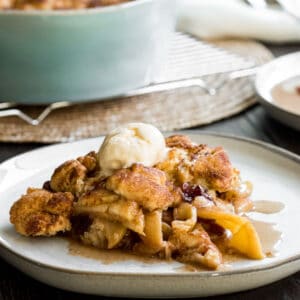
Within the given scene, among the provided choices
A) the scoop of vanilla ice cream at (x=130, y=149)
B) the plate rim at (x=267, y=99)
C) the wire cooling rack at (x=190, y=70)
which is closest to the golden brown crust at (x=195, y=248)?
the scoop of vanilla ice cream at (x=130, y=149)

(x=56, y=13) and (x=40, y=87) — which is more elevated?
(x=56, y=13)

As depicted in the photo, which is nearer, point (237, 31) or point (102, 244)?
point (102, 244)

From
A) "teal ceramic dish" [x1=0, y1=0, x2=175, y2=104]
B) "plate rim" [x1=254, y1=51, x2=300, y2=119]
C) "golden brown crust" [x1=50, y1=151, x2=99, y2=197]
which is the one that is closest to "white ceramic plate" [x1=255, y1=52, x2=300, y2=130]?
"plate rim" [x1=254, y1=51, x2=300, y2=119]

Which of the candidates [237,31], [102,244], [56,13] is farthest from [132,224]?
[237,31]

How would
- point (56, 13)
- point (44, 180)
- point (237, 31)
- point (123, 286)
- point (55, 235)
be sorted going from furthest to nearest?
point (237, 31) < point (56, 13) < point (44, 180) < point (55, 235) < point (123, 286)

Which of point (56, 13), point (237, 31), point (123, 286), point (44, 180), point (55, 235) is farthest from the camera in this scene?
point (237, 31)

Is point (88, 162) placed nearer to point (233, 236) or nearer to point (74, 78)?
point (233, 236)

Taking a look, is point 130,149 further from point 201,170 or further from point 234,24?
point 234,24

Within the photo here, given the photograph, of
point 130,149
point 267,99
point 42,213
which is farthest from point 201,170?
point 267,99
